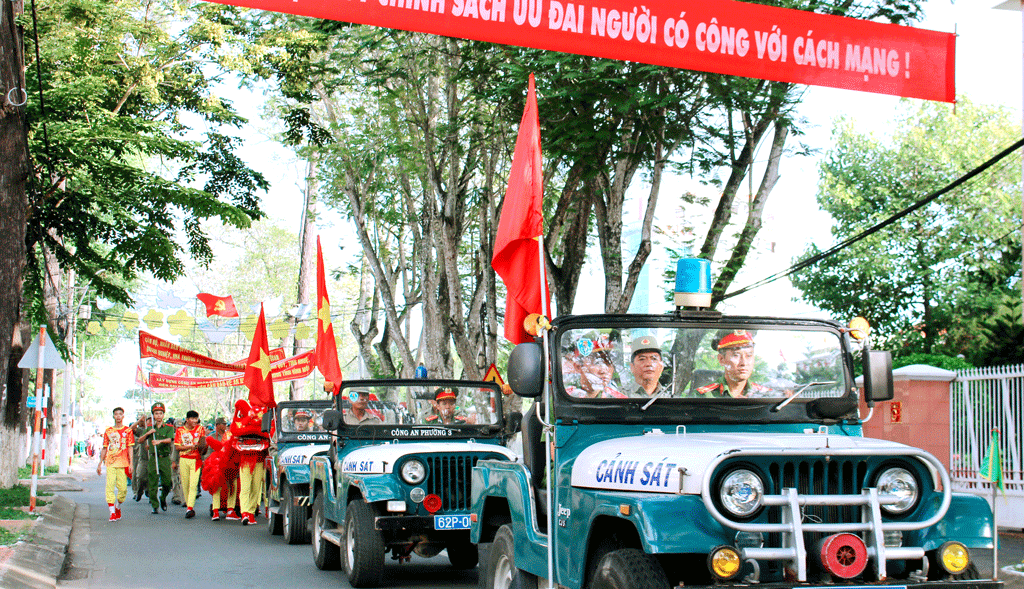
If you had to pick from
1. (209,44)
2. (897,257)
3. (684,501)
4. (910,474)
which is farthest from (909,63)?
(897,257)

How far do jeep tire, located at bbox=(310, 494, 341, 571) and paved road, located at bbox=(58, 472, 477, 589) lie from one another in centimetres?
12

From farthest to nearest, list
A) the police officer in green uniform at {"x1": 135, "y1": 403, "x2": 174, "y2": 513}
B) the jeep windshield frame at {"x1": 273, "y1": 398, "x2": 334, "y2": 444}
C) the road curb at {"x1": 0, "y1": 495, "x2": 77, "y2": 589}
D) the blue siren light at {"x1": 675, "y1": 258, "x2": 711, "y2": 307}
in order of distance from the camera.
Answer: the police officer in green uniform at {"x1": 135, "y1": 403, "x2": 174, "y2": 513}, the jeep windshield frame at {"x1": 273, "y1": 398, "x2": 334, "y2": 444}, the road curb at {"x1": 0, "y1": 495, "x2": 77, "y2": 589}, the blue siren light at {"x1": 675, "y1": 258, "x2": 711, "y2": 307}

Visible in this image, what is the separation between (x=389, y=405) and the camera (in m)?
11.2

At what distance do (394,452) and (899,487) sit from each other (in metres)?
5.58

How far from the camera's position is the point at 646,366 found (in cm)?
611

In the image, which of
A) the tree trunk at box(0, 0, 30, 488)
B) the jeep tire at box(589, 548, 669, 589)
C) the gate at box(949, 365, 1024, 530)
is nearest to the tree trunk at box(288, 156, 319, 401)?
the tree trunk at box(0, 0, 30, 488)

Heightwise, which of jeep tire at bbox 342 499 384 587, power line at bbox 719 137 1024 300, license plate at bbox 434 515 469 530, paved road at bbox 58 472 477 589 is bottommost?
paved road at bbox 58 472 477 589

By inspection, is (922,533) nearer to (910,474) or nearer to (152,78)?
(910,474)

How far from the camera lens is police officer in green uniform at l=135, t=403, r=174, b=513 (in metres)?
19.2

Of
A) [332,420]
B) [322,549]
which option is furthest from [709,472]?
[322,549]

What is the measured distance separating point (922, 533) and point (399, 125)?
18.7 metres

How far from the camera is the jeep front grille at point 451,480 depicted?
9570 mm

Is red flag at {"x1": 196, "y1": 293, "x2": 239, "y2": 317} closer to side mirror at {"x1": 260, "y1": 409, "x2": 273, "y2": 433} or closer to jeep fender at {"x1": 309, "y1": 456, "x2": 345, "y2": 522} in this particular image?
side mirror at {"x1": 260, "y1": 409, "x2": 273, "y2": 433}

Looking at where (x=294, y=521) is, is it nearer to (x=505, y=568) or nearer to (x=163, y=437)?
(x=163, y=437)
